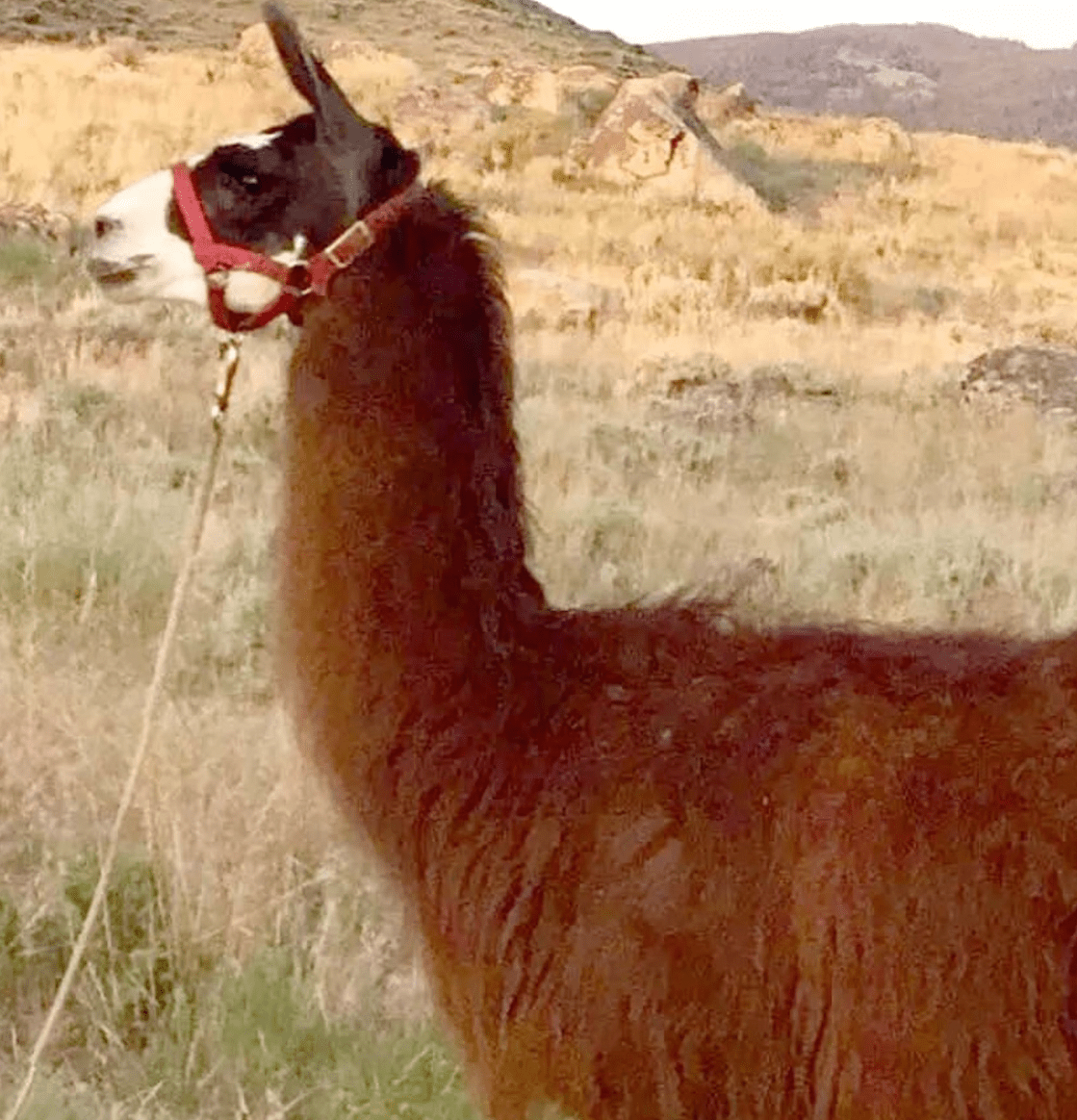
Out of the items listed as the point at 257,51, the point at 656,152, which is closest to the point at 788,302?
the point at 656,152

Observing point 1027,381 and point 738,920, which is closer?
point 738,920

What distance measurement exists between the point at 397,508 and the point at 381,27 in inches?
1759

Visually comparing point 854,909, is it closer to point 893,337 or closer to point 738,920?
point 738,920

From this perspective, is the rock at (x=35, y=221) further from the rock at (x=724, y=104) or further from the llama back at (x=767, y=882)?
the rock at (x=724, y=104)

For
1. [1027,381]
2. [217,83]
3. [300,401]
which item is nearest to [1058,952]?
[300,401]

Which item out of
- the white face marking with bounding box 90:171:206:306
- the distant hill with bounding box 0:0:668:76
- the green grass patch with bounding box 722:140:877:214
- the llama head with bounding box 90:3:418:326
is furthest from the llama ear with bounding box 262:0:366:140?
the distant hill with bounding box 0:0:668:76

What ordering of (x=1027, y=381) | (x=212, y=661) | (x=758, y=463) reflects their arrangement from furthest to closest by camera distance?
(x=1027, y=381)
(x=758, y=463)
(x=212, y=661)

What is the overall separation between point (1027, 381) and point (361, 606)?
9572 millimetres

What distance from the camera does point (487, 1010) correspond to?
242 centimetres

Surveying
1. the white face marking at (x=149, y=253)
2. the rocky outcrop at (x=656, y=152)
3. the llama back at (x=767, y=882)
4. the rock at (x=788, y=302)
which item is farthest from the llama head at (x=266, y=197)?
the rocky outcrop at (x=656, y=152)

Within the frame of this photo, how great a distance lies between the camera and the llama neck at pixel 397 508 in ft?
8.28

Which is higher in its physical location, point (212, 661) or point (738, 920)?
point (738, 920)

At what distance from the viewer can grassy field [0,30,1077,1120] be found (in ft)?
10.7

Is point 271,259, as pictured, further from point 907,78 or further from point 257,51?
point 907,78
